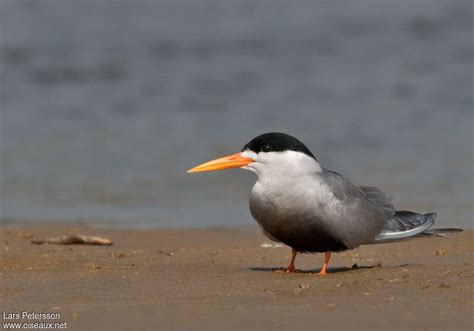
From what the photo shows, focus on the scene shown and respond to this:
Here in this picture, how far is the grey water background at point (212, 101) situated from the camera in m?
10.7

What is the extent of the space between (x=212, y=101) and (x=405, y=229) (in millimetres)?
8241

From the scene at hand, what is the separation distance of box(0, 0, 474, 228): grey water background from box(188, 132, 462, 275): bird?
2812 mm

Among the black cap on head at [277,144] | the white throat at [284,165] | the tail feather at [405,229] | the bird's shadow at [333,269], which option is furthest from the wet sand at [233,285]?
the black cap on head at [277,144]

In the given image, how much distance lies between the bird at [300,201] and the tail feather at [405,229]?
13 cm

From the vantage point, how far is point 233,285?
235 inches

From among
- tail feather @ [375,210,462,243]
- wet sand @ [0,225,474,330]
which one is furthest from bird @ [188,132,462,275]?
wet sand @ [0,225,474,330]

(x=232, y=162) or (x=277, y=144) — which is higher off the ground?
(x=277, y=144)

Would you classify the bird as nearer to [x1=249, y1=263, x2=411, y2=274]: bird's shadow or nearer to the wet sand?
[x1=249, y1=263, x2=411, y2=274]: bird's shadow

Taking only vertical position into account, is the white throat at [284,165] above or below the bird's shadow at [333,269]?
above

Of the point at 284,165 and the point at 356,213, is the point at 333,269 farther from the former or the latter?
the point at 284,165

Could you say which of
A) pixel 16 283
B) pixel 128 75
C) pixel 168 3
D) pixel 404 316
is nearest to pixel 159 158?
pixel 128 75

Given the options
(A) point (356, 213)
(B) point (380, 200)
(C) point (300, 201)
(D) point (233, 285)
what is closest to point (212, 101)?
(B) point (380, 200)

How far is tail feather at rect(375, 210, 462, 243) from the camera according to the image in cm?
689

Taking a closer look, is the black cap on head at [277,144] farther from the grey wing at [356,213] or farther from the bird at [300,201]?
the grey wing at [356,213]
